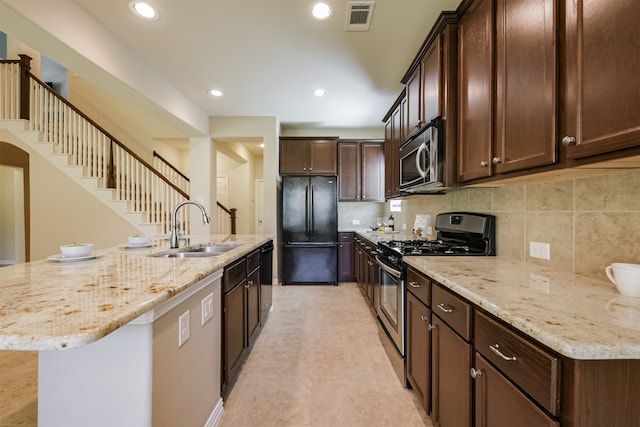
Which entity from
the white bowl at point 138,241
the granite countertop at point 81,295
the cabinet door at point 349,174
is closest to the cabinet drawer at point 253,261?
the granite countertop at point 81,295

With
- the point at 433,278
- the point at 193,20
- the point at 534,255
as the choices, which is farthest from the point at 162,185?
the point at 534,255

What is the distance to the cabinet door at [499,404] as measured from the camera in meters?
0.78

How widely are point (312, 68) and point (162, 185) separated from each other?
3583mm

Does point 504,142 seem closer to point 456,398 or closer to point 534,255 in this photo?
point 534,255

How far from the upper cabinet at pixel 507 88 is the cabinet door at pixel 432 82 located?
168 mm

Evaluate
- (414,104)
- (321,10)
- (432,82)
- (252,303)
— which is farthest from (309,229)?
(321,10)

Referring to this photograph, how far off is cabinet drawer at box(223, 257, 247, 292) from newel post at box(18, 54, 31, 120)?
485cm

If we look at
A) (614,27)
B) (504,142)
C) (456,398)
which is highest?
(614,27)

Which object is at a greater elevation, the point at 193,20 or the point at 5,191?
the point at 193,20

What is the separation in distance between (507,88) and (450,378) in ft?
4.75

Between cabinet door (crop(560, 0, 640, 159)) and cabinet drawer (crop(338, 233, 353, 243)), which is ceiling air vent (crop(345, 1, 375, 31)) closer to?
cabinet door (crop(560, 0, 640, 159))

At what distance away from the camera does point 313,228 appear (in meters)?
4.54

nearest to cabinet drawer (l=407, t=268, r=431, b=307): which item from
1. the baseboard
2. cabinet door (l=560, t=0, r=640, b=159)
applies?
cabinet door (l=560, t=0, r=640, b=159)

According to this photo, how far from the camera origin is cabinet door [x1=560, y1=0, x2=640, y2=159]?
0.83m
